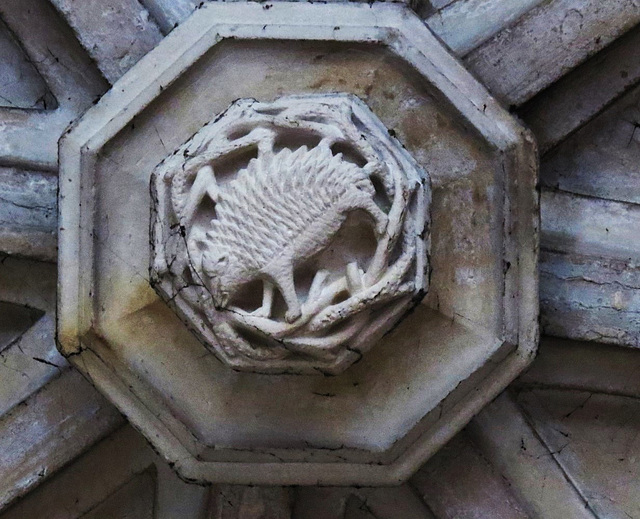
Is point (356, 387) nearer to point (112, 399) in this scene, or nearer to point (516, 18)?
point (112, 399)

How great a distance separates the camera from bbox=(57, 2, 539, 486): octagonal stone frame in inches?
110

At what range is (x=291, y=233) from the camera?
251cm

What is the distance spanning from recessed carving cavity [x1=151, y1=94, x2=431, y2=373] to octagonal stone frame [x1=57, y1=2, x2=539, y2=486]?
205mm

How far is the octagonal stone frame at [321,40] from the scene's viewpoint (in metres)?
2.79

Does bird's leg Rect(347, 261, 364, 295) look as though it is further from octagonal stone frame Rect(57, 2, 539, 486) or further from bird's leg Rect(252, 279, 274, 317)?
octagonal stone frame Rect(57, 2, 539, 486)

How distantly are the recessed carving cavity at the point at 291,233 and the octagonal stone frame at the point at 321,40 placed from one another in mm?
205

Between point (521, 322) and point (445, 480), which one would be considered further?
point (445, 480)

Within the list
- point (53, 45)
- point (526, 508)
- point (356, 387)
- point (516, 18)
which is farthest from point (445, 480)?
point (53, 45)

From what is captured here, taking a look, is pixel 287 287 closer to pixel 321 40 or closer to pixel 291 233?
pixel 291 233

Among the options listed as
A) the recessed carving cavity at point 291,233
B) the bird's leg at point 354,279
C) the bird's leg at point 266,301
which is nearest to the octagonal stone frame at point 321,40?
the recessed carving cavity at point 291,233

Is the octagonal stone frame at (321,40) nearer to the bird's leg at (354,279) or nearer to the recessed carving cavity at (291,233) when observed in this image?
the recessed carving cavity at (291,233)

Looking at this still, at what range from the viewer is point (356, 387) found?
2836mm

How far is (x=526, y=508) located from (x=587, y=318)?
20.4 inches

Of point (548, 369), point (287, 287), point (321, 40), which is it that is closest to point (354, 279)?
point (287, 287)
